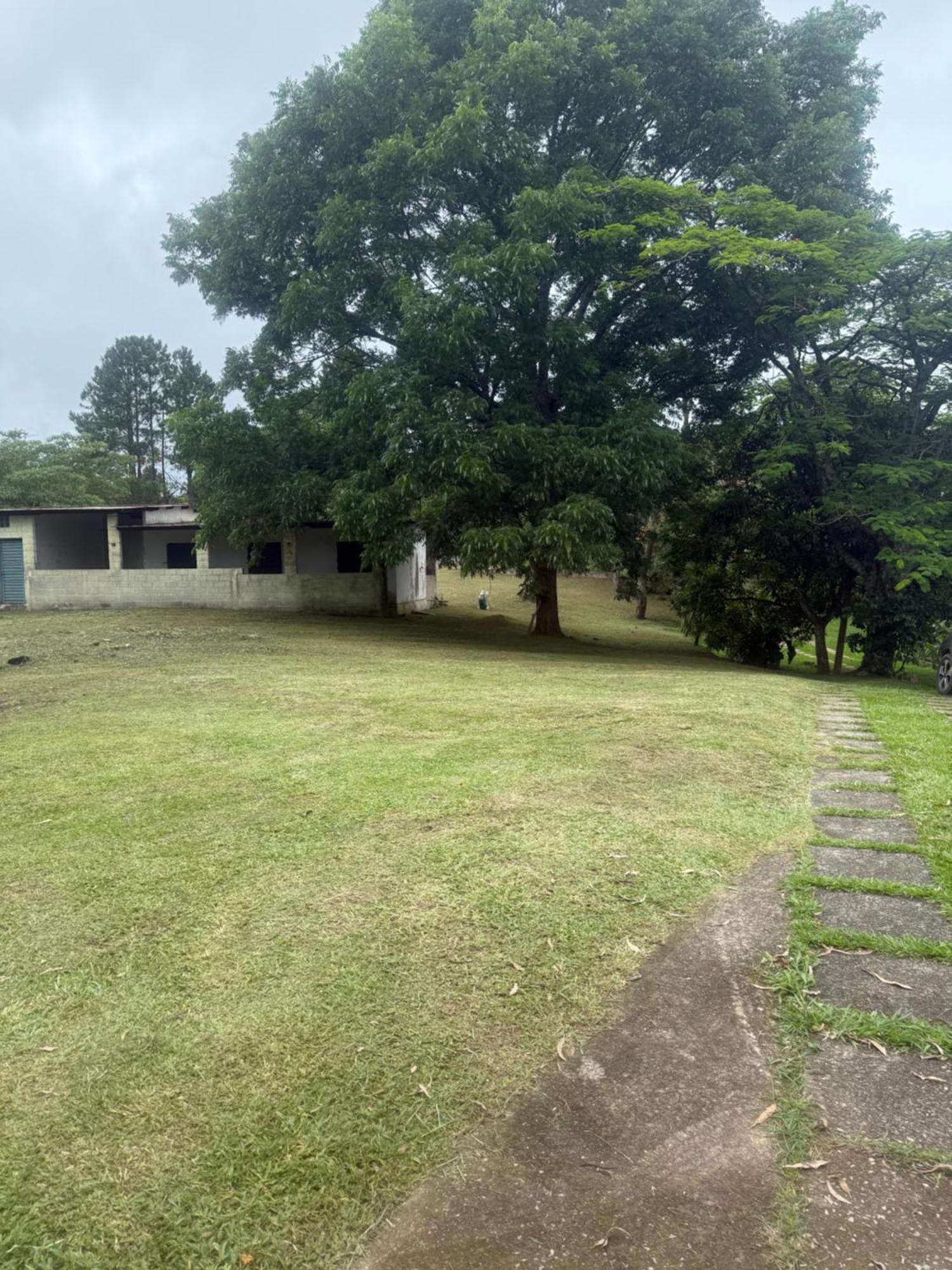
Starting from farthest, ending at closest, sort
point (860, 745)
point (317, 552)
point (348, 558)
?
point (317, 552)
point (348, 558)
point (860, 745)

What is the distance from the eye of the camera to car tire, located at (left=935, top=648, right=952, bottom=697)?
400 inches

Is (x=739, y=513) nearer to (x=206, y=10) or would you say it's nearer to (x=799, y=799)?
(x=799, y=799)

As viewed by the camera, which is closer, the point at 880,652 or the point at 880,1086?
the point at 880,1086

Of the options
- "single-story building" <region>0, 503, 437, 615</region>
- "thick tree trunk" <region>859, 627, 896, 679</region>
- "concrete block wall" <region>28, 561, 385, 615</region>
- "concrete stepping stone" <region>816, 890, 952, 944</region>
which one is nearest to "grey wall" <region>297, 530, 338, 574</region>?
"single-story building" <region>0, 503, 437, 615</region>

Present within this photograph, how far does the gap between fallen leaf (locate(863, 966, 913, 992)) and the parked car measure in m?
8.90

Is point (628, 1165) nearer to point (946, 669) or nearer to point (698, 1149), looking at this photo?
point (698, 1149)

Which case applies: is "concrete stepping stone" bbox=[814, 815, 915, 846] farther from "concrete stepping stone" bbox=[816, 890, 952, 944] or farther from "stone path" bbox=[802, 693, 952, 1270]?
"concrete stepping stone" bbox=[816, 890, 952, 944]

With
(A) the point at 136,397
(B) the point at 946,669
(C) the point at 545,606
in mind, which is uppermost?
(A) the point at 136,397

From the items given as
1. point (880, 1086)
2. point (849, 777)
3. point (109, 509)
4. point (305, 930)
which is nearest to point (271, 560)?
point (109, 509)

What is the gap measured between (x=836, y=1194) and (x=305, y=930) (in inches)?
66.3

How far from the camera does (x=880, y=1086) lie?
6.16 ft

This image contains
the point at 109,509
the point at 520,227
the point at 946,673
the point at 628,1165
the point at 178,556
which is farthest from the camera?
the point at 178,556

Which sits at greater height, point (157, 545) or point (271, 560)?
point (157, 545)

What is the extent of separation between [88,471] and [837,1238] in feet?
134
